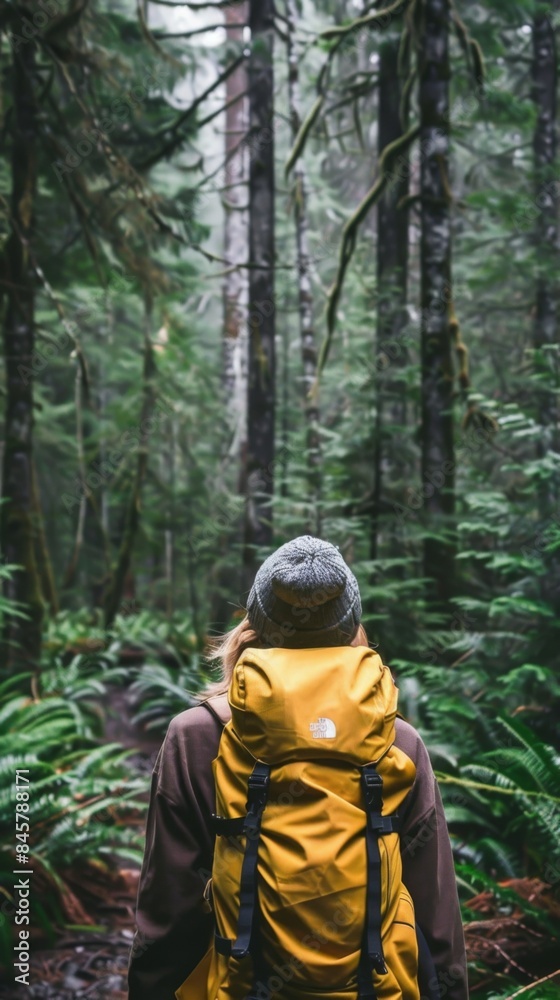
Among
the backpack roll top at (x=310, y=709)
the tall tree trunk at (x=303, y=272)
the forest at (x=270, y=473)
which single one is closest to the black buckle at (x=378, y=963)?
the backpack roll top at (x=310, y=709)

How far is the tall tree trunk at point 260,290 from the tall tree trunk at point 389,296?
1.51m

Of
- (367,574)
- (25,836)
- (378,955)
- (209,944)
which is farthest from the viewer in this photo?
(367,574)

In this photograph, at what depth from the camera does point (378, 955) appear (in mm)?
1958

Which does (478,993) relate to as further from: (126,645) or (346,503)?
(126,645)

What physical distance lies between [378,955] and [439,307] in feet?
23.5

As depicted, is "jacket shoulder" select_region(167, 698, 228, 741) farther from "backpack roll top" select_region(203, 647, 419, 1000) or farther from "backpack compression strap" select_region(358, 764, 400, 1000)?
"backpack compression strap" select_region(358, 764, 400, 1000)

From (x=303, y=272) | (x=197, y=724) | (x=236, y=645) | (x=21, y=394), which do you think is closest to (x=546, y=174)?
(x=303, y=272)

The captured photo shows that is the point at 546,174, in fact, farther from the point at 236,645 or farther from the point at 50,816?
the point at 236,645

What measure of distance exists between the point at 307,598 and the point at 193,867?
814 millimetres

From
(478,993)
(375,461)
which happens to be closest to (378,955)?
(478,993)

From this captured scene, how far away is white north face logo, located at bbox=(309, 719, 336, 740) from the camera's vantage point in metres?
2.02

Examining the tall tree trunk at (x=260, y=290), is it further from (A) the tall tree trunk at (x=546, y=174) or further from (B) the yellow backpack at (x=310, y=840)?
(B) the yellow backpack at (x=310, y=840)

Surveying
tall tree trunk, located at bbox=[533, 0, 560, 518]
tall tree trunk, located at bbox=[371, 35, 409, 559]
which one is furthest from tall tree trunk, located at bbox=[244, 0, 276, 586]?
tall tree trunk, located at bbox=[533, 0, 560, 518]

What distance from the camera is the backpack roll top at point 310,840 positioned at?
6.40ft
